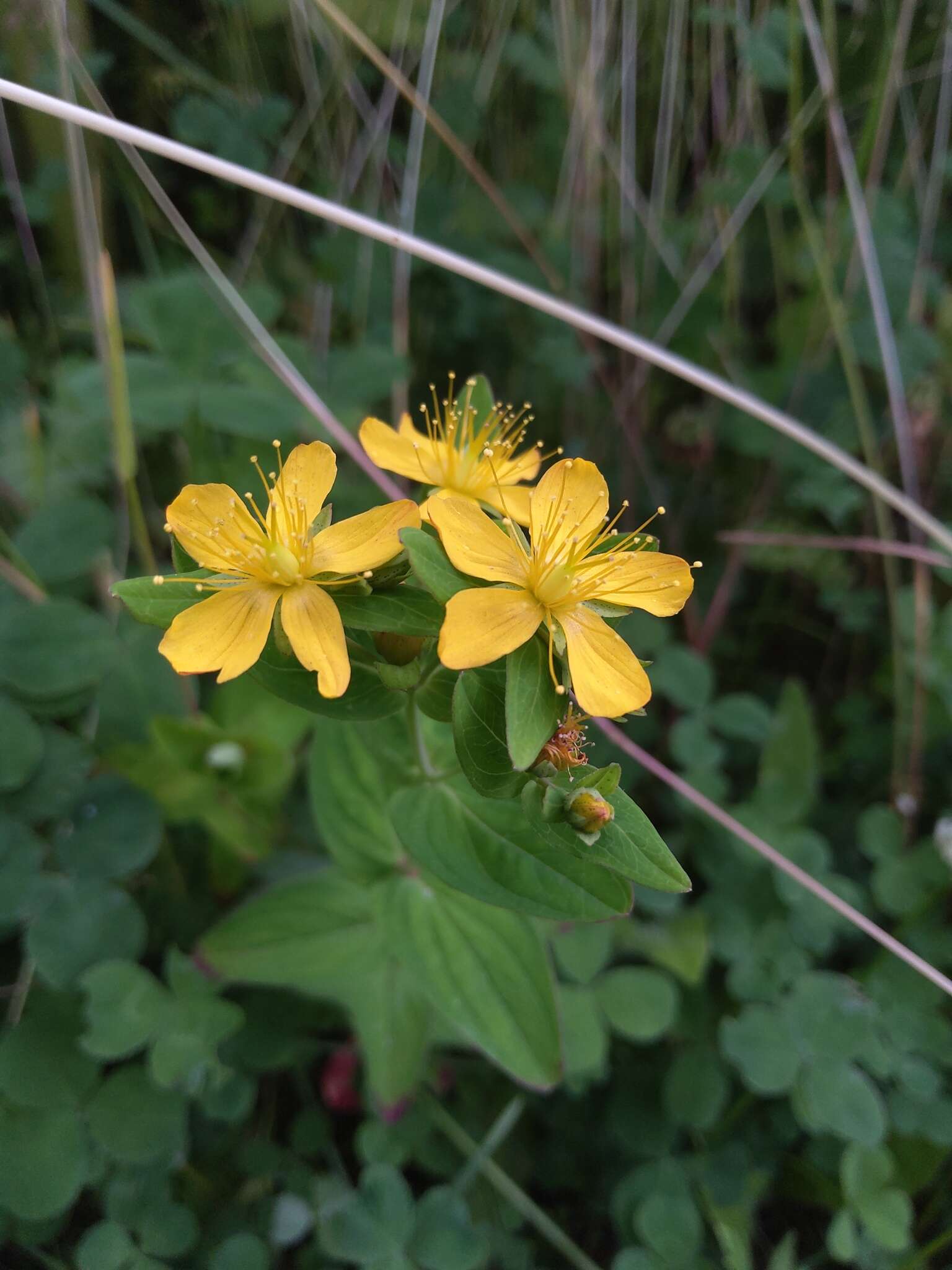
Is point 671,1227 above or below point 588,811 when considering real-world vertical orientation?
below

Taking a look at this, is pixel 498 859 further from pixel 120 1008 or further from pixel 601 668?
pixel 120 1008

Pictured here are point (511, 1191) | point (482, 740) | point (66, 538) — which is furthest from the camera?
point (66, 538)

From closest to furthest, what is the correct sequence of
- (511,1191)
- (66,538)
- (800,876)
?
(800,876) < (511,1191) < (66,538)

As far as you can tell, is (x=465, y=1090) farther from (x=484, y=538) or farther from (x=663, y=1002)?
(x=484, y=538)

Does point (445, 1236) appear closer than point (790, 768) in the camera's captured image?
Yes

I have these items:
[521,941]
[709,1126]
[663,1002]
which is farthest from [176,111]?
[709,1126]

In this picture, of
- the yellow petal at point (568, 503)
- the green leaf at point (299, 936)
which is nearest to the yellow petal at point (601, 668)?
the yellow petal at point (568, 503)

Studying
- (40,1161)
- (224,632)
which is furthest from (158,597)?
(40,1161)

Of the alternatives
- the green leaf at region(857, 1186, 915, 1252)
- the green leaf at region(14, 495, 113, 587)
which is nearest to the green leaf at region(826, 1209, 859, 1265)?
the green leaf at region(857, 1186, 915, 1252)
